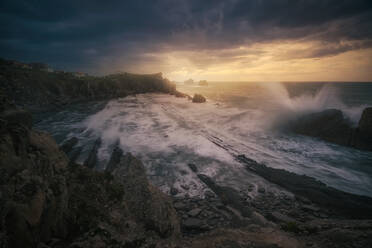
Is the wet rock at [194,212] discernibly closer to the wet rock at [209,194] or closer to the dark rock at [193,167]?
the wet rock at [209,194]

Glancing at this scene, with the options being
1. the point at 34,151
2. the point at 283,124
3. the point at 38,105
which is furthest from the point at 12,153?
the point at 38,105

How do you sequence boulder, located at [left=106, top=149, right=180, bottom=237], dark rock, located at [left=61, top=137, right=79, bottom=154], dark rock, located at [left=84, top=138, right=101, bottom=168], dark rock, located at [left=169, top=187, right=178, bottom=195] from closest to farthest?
boulder, located at [left=106, top=149, right=180, bottom=237]
dark rock, located at [left=169, top=187, right=178, bottom=195]
dark rock, located at [left=84, top=138, right=101, bottom=168]
dark rock, located at [left=61, top=137, right=79, bottom=154]

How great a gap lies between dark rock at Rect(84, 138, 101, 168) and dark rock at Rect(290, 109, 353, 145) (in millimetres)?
28472

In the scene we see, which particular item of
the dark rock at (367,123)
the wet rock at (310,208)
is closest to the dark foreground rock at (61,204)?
the wet rock at (310,208)

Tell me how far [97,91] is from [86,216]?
225 feet

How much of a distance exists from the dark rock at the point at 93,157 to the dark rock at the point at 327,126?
28.5 m

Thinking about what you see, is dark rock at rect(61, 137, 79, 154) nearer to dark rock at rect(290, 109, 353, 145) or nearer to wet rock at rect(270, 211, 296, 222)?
wet rock at rect(270, 211, 296, 222)

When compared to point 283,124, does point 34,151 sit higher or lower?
higher

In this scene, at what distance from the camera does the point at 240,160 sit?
616 inches

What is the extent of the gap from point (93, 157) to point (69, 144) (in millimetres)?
5051

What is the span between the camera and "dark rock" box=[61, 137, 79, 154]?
16.6m

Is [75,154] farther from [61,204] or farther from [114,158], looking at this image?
[61,204]

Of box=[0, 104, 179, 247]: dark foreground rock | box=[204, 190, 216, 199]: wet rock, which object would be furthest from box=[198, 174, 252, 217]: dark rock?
box=[0, 104, 179, 247]: dark foreground rock

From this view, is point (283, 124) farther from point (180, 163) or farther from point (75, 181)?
point (75, 181)
